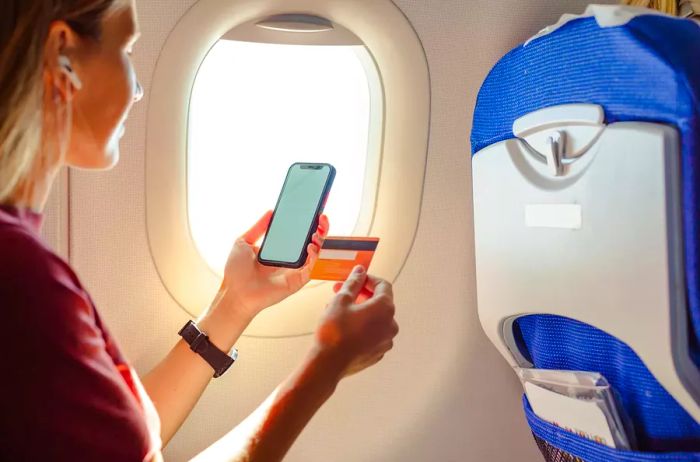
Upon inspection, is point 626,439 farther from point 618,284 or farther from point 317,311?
point 317,311

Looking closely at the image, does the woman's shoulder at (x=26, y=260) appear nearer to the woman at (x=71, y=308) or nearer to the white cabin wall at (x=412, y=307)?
the woman at (x=71, y=308)

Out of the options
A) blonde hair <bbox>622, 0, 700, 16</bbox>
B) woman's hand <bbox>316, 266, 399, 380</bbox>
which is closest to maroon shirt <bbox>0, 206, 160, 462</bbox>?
woman's hand <bbox>316, 266, 399, 380</bbox>

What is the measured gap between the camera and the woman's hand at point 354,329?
875 mm

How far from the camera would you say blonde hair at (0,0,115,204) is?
652 millimetres

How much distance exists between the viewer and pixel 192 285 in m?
1.29

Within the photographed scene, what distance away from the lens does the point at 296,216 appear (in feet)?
3.80

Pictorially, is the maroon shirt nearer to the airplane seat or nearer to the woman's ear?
the woman's ear

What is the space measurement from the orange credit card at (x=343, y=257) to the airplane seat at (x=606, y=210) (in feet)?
0.64

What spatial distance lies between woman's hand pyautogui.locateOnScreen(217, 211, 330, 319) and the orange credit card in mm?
55

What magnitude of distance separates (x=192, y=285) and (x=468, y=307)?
54 cm

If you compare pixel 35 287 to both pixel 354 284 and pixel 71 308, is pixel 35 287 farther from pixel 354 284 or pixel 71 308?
pixel 354 284

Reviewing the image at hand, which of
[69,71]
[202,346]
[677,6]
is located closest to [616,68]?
[677,6]

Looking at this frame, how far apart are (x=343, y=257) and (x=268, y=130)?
44 cm

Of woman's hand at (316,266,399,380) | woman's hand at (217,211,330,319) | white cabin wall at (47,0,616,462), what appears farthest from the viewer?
white cabin wall at (47,0,616,462)
